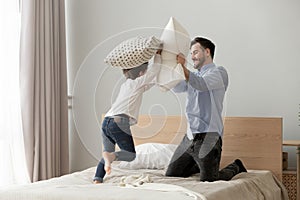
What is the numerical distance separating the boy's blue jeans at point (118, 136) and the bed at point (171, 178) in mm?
50

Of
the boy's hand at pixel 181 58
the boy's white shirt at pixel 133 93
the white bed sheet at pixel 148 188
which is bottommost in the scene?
the white bed sheet at pixel 148 188

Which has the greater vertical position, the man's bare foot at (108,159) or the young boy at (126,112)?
the young boy at (126,112)

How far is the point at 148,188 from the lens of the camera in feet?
9.77

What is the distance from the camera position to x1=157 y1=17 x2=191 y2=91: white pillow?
10.2ft

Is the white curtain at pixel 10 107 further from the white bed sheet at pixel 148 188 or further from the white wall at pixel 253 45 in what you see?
the white bed sheet at pixel 148 188

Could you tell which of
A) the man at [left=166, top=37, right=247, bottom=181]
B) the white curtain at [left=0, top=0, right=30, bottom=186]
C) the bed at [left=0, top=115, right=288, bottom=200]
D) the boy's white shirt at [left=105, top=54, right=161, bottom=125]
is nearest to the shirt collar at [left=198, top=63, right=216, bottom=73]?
the man at [left=166, top=37, right=247, bottom=181]

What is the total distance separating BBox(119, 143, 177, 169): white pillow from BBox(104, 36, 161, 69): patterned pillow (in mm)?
558

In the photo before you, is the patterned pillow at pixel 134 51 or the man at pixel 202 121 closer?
the patterned pillow at pixel 134 51

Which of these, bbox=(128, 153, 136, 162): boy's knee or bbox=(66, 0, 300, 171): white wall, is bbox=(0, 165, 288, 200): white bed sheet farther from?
bbox=(66, 0, 300, 171): white wall

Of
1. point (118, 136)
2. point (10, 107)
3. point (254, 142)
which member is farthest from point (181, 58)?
point (10, 107)

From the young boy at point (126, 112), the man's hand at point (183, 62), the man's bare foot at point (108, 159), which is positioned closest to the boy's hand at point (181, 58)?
the man's hand at point (183, 62)

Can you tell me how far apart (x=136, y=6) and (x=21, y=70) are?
99 centimetres

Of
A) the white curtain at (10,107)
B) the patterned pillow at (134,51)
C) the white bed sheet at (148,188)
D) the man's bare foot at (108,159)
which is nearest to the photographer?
the white bed sheet at (148,188)

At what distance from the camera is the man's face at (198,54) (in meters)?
3.52
